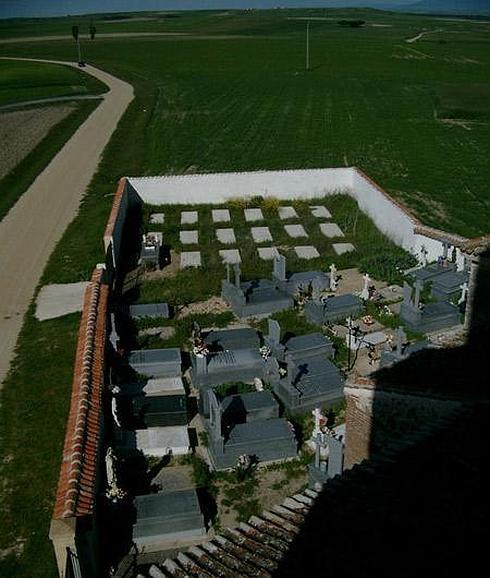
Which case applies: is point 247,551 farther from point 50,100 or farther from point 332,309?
point 50,100

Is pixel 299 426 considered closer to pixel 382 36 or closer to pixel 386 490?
pixel 386 490

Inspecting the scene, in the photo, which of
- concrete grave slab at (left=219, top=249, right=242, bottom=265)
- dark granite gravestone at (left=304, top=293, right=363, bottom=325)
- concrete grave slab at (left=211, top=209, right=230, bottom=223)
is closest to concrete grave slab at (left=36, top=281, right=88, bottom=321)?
concrete grave slab at (left=219, top=249, right=242, bottom=265)

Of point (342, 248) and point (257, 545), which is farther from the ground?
point (257, 545)

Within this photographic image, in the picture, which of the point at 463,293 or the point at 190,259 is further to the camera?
the point at 190,259

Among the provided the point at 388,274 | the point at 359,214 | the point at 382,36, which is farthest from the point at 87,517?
the point at 382,36

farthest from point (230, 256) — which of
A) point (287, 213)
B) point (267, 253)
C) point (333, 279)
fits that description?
point (287, 213)

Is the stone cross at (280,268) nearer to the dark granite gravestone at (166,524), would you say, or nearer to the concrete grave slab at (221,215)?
the concrete grave slab at (221,215)
